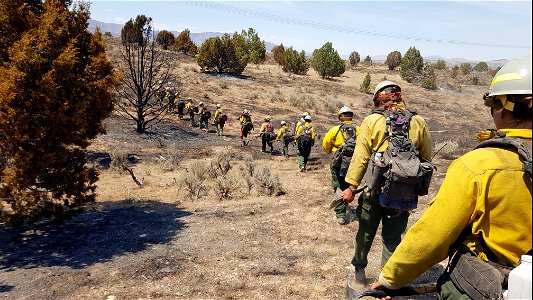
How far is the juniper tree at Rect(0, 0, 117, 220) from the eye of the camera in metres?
5.98

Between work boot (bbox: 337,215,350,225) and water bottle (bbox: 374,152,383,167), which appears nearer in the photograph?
water bottle (bbox: 374,152,383,167)

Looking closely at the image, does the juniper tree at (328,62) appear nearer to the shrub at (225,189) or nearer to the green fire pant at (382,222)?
the shrub at (225,189)

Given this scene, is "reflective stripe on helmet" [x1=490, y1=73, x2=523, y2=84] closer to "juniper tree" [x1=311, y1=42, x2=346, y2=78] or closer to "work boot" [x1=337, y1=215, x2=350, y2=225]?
"work boot" [x1=337, y1=215, x2=350, y2=225]

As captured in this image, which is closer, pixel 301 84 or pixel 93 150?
pixel 93 150

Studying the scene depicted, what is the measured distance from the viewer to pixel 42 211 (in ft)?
22.7

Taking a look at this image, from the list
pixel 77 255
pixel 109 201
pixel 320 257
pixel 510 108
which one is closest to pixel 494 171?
pixel 510 108

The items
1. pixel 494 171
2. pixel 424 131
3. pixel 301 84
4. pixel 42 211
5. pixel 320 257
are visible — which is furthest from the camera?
pixel 301 84

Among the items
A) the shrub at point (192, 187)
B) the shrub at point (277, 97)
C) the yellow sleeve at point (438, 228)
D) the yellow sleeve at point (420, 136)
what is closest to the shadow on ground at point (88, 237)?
the shrub at point (192, 187)

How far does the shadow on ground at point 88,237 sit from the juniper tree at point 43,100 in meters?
0.45

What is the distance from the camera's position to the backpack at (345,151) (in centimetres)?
592

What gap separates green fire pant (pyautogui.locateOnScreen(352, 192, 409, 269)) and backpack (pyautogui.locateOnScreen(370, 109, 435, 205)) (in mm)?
217

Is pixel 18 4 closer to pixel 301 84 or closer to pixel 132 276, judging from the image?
pixel 132 276

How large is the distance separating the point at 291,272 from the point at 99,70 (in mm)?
5047

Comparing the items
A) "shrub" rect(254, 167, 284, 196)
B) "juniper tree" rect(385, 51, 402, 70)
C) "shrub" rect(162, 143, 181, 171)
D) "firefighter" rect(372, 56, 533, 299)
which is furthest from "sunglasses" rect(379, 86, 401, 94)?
"juniper tree" rect(385, 51, 402, 70)
